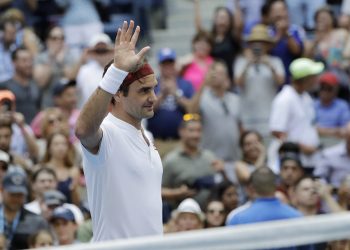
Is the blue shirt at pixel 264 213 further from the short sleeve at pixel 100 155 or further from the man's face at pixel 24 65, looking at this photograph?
the man's face at pixel 24 65

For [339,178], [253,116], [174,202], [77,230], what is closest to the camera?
[77,230]

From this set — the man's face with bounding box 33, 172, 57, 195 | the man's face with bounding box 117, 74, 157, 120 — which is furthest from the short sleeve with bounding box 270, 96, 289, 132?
the man's face with bounding box 117, 74, 157, 120

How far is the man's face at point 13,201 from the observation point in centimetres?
Answer: 1052

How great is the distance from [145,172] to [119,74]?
611 mm

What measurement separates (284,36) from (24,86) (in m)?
3.23

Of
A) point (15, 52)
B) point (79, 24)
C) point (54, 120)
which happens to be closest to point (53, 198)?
point (54, 120)

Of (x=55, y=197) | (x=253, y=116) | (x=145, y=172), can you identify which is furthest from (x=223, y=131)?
(x=145, y=172)

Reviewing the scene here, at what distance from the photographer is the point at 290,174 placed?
12.0 metres

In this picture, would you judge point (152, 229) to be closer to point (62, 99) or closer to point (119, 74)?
point (119, 74)

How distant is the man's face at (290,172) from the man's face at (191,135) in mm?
900

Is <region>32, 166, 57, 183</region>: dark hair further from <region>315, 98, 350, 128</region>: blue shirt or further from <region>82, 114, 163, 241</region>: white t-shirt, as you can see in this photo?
<region>82, 114, 163, 241</region>: white t-shirt

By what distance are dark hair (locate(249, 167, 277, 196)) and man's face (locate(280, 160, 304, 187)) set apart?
2.02 metres

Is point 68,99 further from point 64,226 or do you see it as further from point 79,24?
point 64,226

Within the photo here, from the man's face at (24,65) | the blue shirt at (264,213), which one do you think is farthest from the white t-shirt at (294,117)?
the blue shirt at (264,213)
